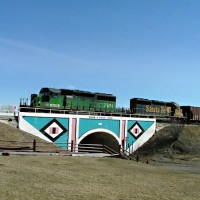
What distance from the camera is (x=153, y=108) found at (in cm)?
6369

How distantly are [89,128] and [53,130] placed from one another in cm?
728

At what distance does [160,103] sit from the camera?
6588cm

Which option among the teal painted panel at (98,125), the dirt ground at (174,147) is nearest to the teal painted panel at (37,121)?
the teal painted panel at (98,125)

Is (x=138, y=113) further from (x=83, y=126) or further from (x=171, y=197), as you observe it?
(x=171, y=197)

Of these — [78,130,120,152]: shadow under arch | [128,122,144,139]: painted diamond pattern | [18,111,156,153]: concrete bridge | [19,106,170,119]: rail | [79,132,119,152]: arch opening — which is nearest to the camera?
[18,111,156,153]: concrete bridge

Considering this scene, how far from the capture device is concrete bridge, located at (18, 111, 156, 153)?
41406 millimetres

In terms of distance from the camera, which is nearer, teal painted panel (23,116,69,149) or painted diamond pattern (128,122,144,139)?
teal painted panel (23,116,69,149)

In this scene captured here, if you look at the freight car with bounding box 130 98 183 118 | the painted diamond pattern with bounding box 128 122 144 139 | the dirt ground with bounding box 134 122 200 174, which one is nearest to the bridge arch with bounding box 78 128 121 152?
the painted diamond pattern with bounding box 128 122 144 139

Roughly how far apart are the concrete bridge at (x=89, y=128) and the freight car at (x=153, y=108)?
308 cm

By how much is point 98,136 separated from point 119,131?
4.79 meters

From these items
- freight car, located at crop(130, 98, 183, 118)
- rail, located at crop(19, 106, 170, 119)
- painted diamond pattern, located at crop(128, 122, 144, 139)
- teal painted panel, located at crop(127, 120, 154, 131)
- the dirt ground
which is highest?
freight car, located at crop(130, 98, 183, 118)

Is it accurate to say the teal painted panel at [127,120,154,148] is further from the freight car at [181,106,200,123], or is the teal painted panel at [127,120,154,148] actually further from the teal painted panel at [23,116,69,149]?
the freight car at [181,106,200,123]

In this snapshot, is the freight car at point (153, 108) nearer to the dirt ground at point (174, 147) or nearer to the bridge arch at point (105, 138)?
the dirt ground at point (174, 147)

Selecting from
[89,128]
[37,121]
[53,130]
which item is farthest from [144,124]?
[37,121]
